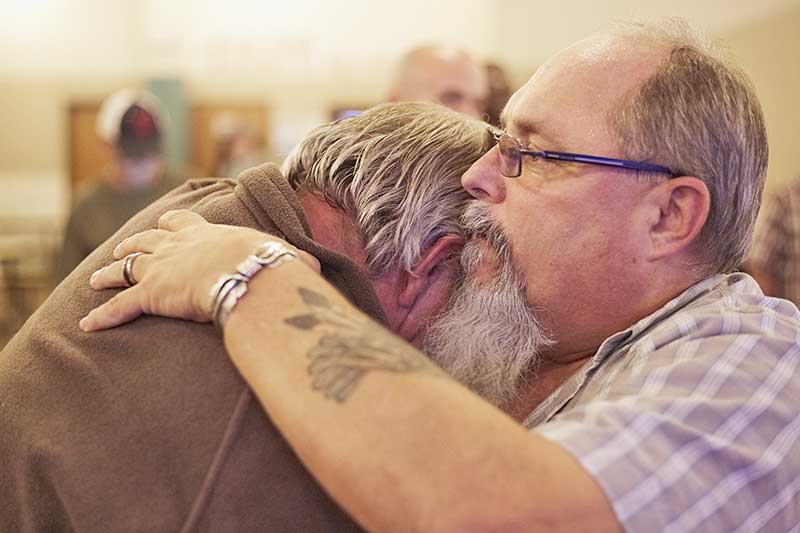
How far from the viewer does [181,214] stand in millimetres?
1385

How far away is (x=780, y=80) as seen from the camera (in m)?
7.95

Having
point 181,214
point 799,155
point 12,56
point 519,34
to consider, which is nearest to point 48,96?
point 12,56

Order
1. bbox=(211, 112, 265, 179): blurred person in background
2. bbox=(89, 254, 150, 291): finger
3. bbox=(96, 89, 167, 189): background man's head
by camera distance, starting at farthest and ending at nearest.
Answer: bbox=(211, 112, 265, 179): blurred person in background, bbox=(96, 89, 167, 189): background man's head, bbox=(89, 254, 150, 291): finger

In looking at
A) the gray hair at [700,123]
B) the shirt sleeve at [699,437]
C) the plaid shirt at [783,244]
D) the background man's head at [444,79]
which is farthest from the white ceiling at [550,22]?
the shirt sleeve at [699,437]

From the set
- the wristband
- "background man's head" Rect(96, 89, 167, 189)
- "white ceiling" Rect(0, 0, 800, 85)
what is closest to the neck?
the wristband

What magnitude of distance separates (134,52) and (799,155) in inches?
282

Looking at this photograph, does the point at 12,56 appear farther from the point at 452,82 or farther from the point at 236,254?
the point at 236,254

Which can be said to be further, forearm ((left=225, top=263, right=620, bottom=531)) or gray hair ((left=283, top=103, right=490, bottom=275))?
gray hair ((left=283, top=103, right=490, bottom=275))

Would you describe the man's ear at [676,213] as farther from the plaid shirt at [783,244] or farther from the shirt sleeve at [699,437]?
the plaid shirt at [783,244]

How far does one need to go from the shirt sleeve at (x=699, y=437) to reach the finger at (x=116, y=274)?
591mm

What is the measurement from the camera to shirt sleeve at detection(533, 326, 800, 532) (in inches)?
41.7

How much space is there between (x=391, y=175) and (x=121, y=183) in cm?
321

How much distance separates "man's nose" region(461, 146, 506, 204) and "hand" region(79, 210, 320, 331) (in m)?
0.33

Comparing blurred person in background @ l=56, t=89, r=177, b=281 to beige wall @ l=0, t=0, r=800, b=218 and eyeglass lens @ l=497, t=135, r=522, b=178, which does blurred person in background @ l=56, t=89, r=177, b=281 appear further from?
beige wall @ l=0, t=0, r=800, b=218
